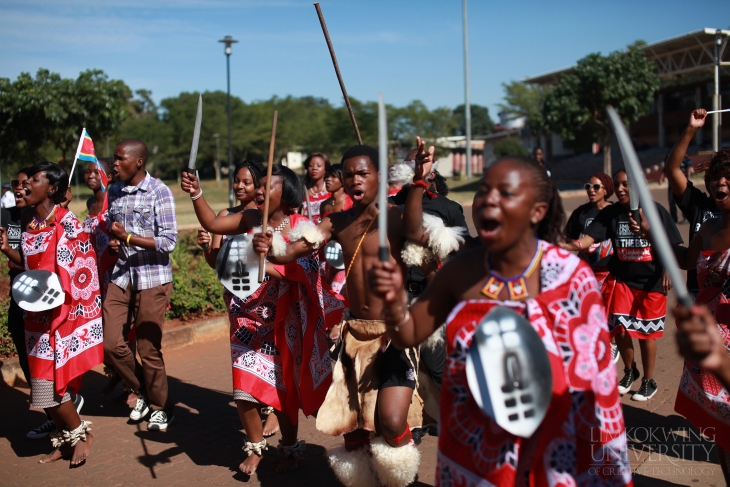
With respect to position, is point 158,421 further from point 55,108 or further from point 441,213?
point 55,108

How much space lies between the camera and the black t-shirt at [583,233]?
6.34 metres

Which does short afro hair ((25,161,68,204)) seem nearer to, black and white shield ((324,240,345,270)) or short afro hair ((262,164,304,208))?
short afro hair ((262,164,304,208))

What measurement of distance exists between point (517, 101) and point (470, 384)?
5370cm

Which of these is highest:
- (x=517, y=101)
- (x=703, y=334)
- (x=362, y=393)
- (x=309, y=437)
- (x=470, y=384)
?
(x=517, y=101)

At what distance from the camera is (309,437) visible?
5.53m

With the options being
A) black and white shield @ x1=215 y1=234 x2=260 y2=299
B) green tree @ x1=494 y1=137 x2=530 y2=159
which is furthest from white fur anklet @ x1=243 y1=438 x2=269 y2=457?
green tree @ x1=494 y1=137 x2=530 y2=159

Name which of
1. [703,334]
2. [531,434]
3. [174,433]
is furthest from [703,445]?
[174,433]

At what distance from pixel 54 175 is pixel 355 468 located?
3.14 meters

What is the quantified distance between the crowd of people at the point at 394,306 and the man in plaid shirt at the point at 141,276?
0.5 inches

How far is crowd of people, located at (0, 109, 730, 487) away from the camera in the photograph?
253cm

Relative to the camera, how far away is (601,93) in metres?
31.6

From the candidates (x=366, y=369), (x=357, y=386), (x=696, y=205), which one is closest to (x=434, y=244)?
(x=366, y=369)

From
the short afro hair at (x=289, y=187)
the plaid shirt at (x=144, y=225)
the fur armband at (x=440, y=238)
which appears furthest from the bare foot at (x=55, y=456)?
the fur armband at (x=440, y=238)

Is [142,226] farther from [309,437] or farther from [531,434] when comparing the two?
[531,434]
